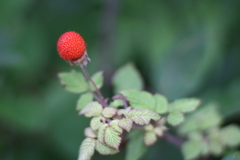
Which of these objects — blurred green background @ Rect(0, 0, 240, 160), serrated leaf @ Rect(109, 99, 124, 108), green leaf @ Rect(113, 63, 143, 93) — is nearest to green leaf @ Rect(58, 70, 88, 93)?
serrated leaf @ Rect(109, 99, 124, 108)

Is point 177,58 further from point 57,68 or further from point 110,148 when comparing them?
point 110,148

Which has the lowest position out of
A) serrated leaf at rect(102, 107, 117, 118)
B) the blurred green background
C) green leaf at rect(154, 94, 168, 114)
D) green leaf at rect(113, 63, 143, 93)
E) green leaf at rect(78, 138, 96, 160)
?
green leaf at rect(78, 138, 96, 160)

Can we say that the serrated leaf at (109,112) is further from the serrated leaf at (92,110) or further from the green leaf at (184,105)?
the green leaf at (184,105)

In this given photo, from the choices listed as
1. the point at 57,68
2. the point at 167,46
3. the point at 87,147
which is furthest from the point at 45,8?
the point at 87,147

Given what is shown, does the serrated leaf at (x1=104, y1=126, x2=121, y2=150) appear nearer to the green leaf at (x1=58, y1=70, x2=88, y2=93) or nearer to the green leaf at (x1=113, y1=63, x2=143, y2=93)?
the green leaf at (x1=58, y1=70, x2=88, y2=93)

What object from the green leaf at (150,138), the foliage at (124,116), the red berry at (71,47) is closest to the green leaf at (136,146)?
the foliage at (124,116)
